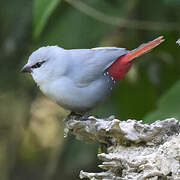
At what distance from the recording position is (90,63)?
2.42m

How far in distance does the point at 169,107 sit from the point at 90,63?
0.56 metres

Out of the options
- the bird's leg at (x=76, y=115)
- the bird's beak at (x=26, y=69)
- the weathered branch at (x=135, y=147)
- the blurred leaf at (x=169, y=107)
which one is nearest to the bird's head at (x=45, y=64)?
the bird's beak at (x=26, y=69)

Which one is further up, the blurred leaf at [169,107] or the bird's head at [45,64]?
the bird's head at [45,64]

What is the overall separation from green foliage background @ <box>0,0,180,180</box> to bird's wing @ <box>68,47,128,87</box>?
1.14 ft

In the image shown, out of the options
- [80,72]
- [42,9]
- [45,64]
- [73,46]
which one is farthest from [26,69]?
[73,46]

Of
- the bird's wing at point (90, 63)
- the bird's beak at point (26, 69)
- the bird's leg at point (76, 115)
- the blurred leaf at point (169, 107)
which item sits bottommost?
the blurred leaf at point (169, 107)

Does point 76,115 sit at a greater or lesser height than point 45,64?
lesser

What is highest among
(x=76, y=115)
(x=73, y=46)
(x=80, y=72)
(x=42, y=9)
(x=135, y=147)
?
(x=42, y=9)

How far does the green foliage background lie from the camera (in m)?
3.32

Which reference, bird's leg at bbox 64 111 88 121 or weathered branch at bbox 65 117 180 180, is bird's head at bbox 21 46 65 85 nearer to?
bird's leg at bbox 64 111 88 121

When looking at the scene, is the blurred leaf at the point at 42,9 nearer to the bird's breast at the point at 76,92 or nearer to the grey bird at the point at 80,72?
the grey bird at the point at 80,72

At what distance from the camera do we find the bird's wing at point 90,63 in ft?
7.88

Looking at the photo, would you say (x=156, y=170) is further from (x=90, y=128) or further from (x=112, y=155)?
(x=90, y=128)

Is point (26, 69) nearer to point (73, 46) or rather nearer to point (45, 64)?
point (45, 64)
